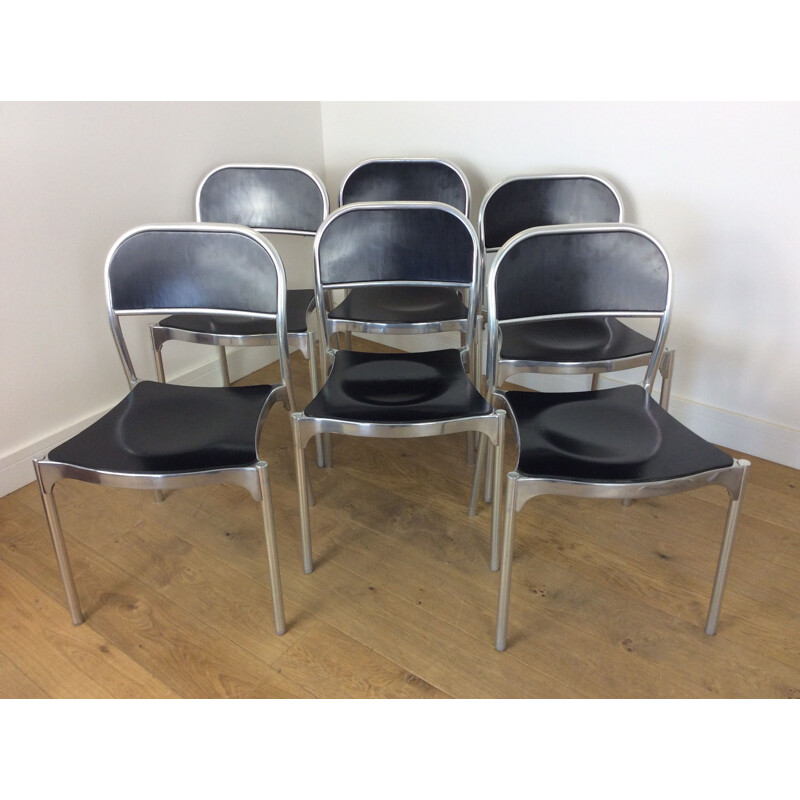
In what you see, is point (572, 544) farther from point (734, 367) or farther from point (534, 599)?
point (734, 367)

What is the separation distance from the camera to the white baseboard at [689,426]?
2.12 meters

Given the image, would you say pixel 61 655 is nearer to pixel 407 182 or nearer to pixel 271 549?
pixel 271 549

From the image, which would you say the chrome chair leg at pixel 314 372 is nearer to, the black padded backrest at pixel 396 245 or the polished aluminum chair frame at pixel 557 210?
the black padded backrest at pixel 396 245

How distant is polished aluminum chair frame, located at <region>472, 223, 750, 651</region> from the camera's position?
1.38 meters

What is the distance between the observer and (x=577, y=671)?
1505 millimetres

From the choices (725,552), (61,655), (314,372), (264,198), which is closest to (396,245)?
(314,372)

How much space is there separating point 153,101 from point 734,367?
2064mm

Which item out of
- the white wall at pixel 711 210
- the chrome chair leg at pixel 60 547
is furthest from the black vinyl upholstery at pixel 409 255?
the chrome chair leg at pixel 60 547

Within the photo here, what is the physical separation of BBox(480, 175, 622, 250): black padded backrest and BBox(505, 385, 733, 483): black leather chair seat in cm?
77

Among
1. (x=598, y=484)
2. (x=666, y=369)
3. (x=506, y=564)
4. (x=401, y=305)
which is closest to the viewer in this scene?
(x=598, y=484)

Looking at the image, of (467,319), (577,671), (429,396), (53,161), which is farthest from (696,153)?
(53,161)

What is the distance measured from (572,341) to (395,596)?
0.86m

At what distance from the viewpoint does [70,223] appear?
208 cm

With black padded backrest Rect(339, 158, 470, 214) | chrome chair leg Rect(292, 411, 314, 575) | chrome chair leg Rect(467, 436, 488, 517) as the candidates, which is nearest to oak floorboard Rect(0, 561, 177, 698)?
chrome chair leg Rect(292, 411, 314, 575)
